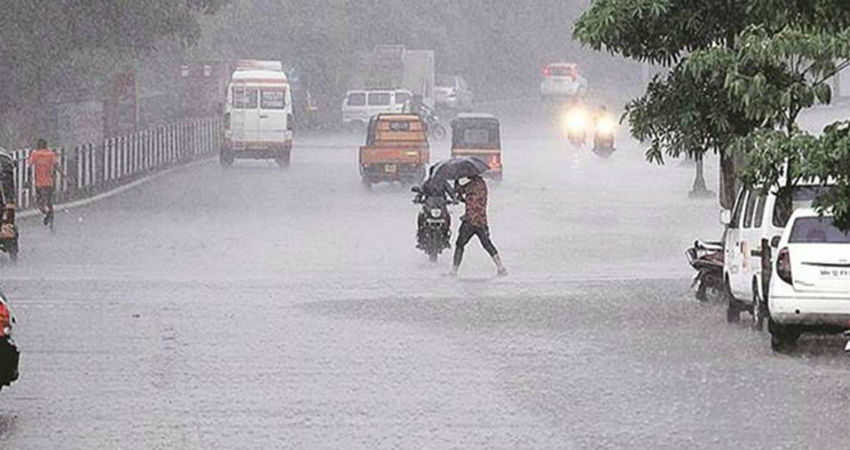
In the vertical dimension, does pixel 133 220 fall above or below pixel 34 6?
below

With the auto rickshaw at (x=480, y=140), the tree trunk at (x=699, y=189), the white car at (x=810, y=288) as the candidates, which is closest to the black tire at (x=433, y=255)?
the white car at (x=810, y=288)

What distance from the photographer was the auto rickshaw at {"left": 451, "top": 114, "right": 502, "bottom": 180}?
189 ft

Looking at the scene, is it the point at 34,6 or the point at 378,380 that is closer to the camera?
the point at 378,380

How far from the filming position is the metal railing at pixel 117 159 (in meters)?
43.6

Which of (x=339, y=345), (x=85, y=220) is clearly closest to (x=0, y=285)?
(x=339, y=345)

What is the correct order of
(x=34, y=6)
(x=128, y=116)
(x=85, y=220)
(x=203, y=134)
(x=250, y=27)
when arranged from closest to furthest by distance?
(x=85, y=220) → (x=34, y=6) → (x=128, y=116) → (x=203, y=134) → (x=250, y=27)

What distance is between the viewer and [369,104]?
82.5 metres

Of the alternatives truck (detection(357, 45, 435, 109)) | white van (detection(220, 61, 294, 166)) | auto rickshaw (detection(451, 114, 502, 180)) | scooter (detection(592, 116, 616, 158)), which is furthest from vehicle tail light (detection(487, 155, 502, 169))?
truck (detection(357, 45, 435, 109))

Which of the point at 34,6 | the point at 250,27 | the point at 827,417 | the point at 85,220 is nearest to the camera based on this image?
the point at 827,417

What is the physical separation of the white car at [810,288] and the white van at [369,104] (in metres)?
58.8

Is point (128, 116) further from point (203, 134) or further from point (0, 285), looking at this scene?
point (0, 285)

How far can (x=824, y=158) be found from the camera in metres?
15.4

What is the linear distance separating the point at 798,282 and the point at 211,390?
562 centimetres

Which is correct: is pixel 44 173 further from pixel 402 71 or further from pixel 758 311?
pixel 402 71
